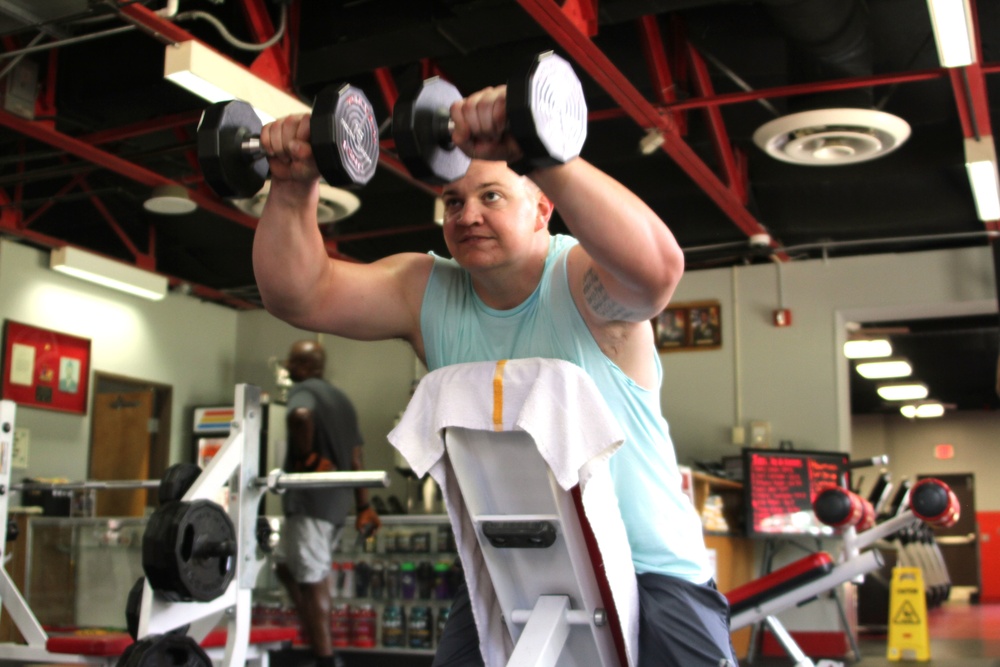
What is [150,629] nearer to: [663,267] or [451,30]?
[663,267]

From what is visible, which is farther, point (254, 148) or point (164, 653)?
point (164, 653)

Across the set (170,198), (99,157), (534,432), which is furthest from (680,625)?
(170,198)

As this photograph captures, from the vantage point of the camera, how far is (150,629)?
101 inches

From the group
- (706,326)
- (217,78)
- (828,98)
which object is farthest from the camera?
(706,326)

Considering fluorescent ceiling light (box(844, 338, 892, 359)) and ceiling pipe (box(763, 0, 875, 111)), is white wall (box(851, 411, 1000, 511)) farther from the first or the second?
ceiling pipe (box(763, 0, 875, 111))

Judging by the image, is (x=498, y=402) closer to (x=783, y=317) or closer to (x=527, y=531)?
(x=527, y=531)

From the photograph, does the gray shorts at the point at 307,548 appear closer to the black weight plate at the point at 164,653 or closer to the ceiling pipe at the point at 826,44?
the black weight plate at the point at 164,653

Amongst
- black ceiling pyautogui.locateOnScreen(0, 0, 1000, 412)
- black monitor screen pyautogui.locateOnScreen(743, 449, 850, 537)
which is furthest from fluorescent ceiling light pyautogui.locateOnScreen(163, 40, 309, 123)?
black monitor screen pyautogui.locateOnScreen(743, 449, 850, 537)

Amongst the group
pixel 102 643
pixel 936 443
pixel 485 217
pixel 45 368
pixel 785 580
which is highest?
pixel 45 368

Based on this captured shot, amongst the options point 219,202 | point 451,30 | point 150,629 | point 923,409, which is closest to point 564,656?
point 150,629

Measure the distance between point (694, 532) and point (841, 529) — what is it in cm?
357

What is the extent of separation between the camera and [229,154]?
4.25ft

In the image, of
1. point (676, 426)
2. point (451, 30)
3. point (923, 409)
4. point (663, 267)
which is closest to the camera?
point (663, 267)

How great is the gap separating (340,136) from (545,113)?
0.27m
